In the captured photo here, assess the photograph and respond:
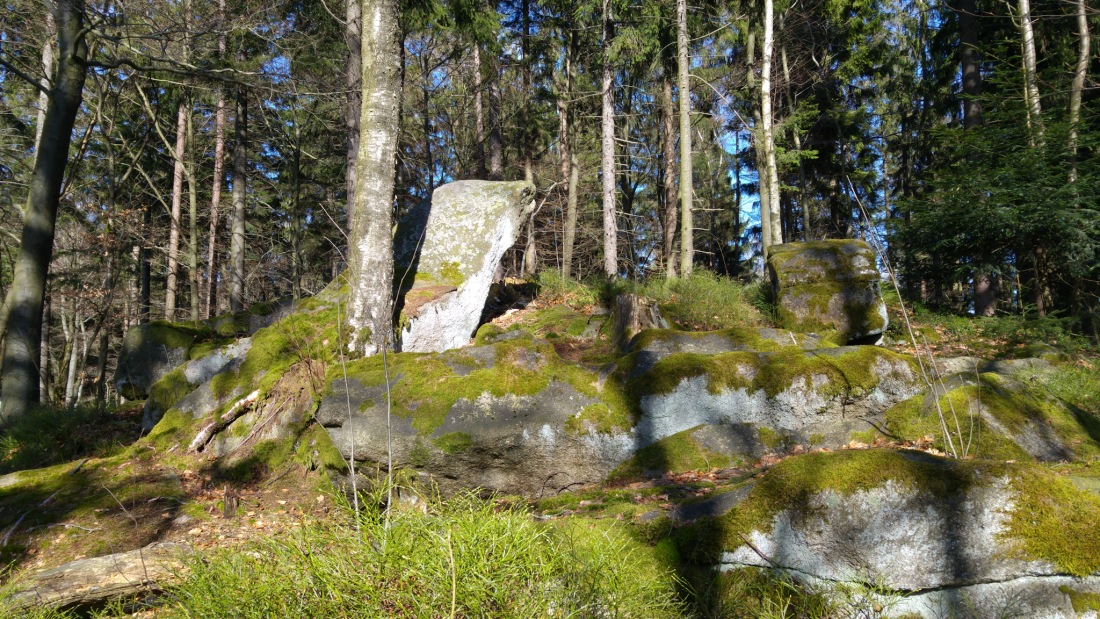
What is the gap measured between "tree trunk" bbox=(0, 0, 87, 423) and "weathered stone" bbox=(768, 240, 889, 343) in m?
9.95

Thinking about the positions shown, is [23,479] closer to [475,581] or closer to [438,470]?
[438,470]

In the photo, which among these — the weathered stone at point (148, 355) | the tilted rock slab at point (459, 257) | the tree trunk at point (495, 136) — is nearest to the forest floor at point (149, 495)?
the weathered stone at point (148, 355)

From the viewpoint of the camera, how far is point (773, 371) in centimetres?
470

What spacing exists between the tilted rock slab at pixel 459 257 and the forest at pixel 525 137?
45.7 inches

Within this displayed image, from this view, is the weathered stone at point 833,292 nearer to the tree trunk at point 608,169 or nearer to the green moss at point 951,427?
the green moss at point 951,427

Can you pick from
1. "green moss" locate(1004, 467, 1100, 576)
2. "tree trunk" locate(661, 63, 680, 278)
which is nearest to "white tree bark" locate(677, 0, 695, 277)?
"tree trunk" locate(661, 63, 680, 278)

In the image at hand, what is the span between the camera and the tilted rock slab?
275 inches

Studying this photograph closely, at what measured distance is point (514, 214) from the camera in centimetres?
823

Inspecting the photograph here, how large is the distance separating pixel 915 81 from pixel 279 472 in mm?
26537

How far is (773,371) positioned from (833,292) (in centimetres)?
339

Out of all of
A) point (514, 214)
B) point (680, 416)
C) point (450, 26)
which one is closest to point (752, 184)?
point (450, 26)

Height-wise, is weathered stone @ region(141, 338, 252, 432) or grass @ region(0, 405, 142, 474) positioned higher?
weathered stone @ region(141, 338, 252, 432)

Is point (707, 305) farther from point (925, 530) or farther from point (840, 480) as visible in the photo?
point (925, 530)

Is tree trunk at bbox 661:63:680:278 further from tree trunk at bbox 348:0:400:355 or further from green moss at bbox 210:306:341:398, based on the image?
green moss at bbox 210:306:341:398
